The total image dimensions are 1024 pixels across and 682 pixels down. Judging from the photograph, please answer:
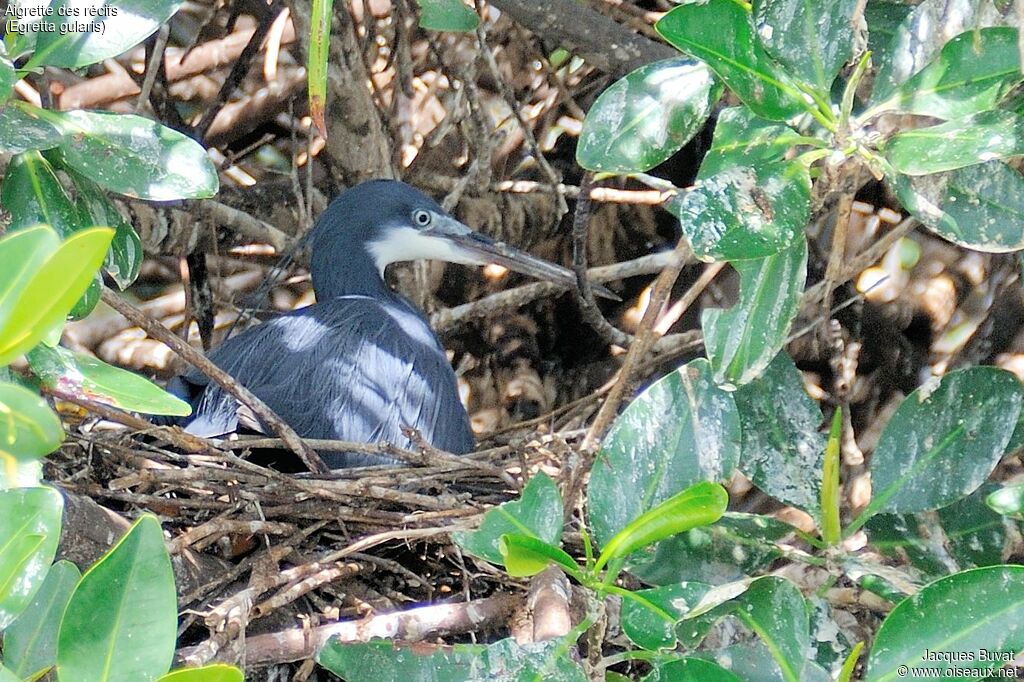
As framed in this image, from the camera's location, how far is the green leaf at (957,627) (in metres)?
1.01

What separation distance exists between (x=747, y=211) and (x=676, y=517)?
28cm

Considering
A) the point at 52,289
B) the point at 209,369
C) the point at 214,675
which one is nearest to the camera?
the point at 52,289

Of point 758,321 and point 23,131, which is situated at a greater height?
point 23,131

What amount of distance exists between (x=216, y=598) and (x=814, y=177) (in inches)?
37.5

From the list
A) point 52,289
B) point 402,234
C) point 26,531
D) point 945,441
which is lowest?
point 402,234

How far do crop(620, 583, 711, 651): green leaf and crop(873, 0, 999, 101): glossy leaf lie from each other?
0.52m

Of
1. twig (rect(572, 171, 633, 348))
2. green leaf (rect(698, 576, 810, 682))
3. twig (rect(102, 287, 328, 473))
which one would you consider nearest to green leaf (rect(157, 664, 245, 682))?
green leaf (rect(698, 576, 810, 682))

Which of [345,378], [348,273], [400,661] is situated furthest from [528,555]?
[348,273]

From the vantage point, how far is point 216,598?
163cm

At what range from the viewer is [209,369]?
1.53m

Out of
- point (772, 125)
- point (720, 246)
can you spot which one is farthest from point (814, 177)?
point (720, 246)

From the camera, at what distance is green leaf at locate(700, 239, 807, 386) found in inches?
47.0

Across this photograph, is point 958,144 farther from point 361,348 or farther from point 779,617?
point 361,348

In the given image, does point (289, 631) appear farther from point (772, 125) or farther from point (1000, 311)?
point (1000, 311)
